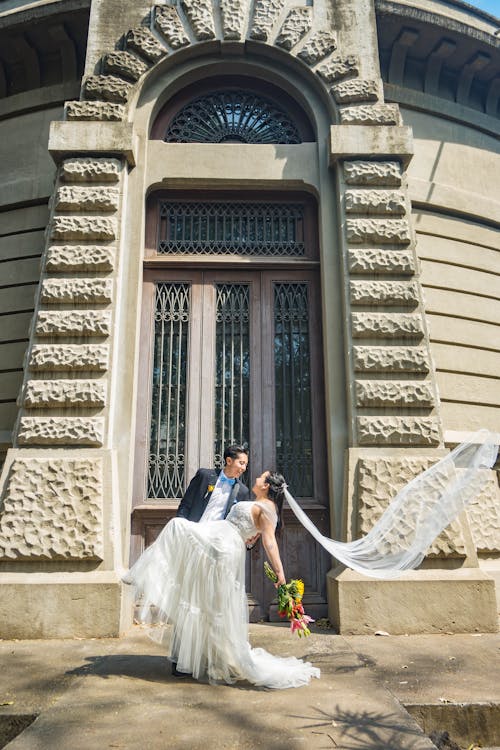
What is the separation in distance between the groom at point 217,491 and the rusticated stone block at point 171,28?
6.24 meters

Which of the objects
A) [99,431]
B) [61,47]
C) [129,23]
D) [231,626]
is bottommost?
[231,626]

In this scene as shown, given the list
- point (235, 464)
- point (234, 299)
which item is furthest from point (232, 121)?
point (235, 464)

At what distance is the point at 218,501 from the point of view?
5133 mm

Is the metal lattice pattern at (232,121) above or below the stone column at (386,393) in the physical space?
above

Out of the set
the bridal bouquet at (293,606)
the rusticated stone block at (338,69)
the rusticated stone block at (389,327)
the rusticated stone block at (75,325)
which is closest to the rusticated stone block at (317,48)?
the rusticated stone block at (338,69)

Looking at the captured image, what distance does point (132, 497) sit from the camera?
22.4ft

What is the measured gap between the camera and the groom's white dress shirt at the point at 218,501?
5066 mm

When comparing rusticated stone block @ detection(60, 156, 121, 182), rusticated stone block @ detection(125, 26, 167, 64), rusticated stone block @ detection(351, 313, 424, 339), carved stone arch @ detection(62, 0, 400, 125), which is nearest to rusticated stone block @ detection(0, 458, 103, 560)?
rusticated stone block @ detection(351, 313, 424, 339)

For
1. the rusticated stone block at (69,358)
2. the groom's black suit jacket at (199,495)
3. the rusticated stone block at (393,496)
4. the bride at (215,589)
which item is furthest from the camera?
the rusticated stone block at (69,358)

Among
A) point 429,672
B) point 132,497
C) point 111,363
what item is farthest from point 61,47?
point 429,672

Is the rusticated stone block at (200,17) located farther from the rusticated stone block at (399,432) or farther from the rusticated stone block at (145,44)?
the rusticated stone block at (399,432)

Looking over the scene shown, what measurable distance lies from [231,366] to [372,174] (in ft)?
10.6

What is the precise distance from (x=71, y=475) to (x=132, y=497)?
966 millimetres

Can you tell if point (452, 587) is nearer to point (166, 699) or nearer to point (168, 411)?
point (166, 699)
